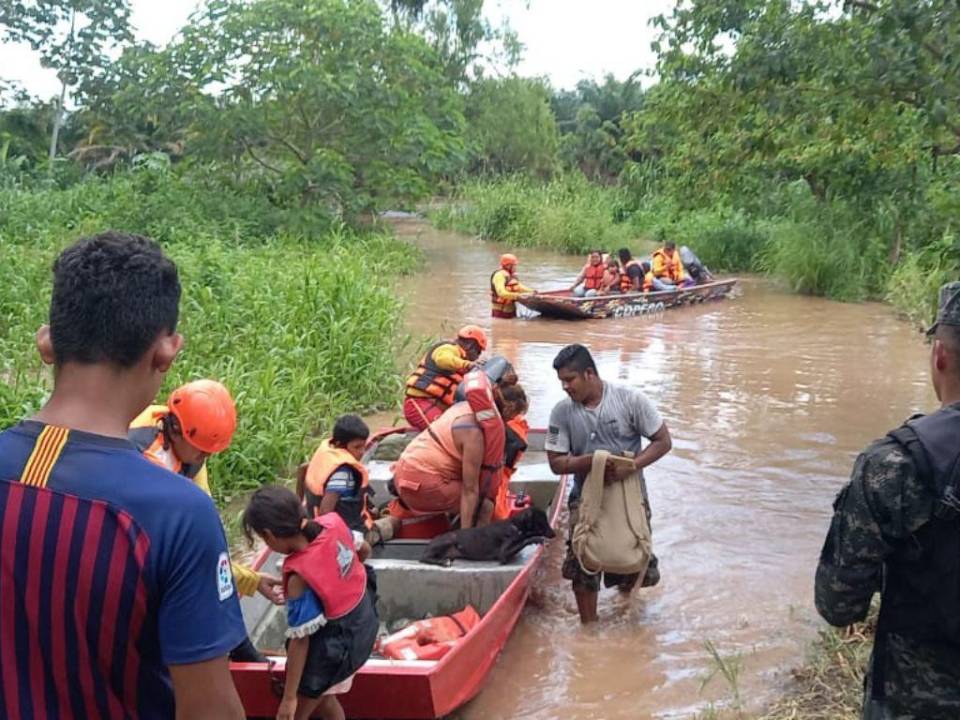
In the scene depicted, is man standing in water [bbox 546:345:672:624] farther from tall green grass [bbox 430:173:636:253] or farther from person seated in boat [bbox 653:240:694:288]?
tall green grass [bbox 430:173:636:253]

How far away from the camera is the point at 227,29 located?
20.5m

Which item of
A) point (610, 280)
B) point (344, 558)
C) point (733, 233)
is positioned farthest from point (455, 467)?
point (733, 233)

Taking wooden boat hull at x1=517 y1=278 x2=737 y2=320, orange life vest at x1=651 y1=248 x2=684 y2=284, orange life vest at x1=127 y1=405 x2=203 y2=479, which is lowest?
wooden boat hull at x1=517 y1=278 x2=737 y2=320

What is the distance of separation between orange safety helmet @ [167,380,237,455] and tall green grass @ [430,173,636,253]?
23.2 m

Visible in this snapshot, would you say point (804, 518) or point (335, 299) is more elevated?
point (335, 299)

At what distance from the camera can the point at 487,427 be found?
5566mm

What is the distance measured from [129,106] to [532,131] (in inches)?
776

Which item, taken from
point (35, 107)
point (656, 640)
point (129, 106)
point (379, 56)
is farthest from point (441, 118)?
point (656, 640)

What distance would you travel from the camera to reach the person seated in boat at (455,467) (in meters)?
5.61

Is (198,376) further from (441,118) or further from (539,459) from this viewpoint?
(441,118)

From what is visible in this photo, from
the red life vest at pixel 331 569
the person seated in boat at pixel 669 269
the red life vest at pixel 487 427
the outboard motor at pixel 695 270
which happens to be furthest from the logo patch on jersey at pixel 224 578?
the outboard motor at pixel 695 270

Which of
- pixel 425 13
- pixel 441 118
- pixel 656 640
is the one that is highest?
pixel 425 13

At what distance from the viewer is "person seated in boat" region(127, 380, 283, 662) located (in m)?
3.63

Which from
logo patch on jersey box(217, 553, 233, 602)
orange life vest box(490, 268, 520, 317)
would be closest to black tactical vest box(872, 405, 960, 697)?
logo patch on jersey box(217, 553, 233, 602)
